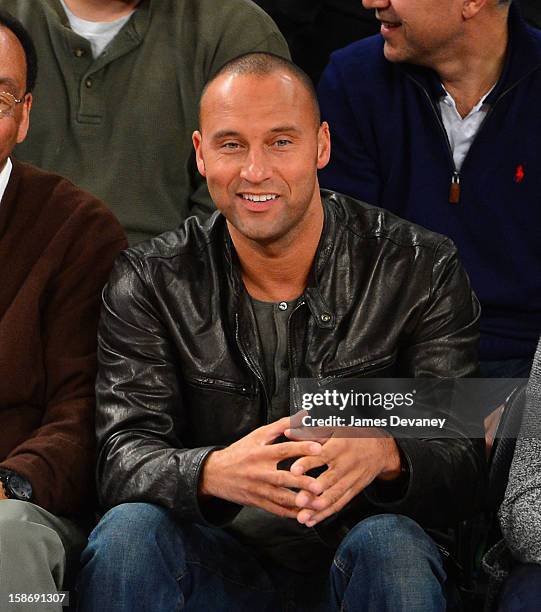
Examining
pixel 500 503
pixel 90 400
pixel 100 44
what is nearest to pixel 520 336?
pixel 500 503

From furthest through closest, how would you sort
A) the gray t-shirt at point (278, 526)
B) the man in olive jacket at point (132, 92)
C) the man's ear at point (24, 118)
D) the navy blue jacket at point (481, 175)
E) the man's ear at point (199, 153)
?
the man in olive jacket at point (132, 92), the navy blue jacket at point (481, 175), the man's ear at point (24, 118), the man's ear at point (199, 153), the gray t-shirt at point (278, 526)

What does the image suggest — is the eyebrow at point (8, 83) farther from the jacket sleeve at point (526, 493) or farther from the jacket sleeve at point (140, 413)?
the jacket sleeve at point (526, 493)

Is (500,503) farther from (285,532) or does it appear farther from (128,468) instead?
(128,468)

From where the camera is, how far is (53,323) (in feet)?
7.60

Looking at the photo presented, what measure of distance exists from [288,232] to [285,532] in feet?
1.77

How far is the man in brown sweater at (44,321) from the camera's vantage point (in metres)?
2.15

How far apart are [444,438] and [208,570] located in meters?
0.46

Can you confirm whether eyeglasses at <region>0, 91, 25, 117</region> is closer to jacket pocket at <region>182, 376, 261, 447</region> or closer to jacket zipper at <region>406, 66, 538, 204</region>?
jacket pocket at <region>182, 376, 261, 447</region>

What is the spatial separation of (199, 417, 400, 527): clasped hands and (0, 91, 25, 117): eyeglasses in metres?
0.82

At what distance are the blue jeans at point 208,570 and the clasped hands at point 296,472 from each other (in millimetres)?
82

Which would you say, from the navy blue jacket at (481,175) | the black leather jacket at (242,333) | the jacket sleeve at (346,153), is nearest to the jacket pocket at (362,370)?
the black leather jacket at (242,333)

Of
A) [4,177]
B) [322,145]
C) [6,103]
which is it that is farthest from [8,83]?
[322,145]

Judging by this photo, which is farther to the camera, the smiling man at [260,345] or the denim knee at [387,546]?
the smiling man at [260,345]

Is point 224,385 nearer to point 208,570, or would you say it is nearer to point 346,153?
point 208,570
